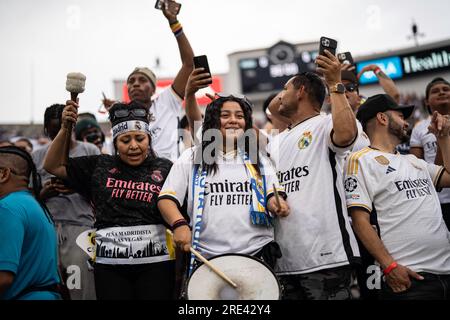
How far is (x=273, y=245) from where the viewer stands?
294 centimetres

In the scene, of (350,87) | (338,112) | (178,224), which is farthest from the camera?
(350,87)

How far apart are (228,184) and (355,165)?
108 centimetres

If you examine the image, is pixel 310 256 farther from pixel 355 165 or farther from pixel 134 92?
pixel 134 92

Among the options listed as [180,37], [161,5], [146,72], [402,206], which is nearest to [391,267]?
[402,206]

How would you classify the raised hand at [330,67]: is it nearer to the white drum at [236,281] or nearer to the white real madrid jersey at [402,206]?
the white real madrid jersey at [402,206]

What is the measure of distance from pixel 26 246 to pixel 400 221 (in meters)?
2.60

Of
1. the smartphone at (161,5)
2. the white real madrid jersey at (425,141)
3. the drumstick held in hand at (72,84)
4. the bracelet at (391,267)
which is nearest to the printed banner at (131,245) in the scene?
the drumstick held in hand at (72,84)

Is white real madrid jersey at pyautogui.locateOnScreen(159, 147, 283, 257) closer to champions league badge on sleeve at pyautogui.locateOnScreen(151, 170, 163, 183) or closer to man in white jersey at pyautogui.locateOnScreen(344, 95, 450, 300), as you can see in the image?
champions league badge on sleeve at pyautogui.locateOnScreen(151, 170, 163, 183)

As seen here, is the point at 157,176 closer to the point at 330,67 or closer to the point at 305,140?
the point at 305,140

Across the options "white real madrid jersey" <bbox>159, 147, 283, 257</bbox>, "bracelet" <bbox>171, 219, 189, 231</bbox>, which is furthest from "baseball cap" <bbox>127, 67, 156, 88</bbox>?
"bracelet" <bbox>171, 219, 189, 231</bbox>

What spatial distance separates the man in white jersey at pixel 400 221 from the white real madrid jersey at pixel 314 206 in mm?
201

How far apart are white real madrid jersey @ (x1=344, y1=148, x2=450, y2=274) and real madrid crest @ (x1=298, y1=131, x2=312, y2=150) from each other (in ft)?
1.46

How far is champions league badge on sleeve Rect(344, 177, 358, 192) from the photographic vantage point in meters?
3.31

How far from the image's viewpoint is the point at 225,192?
3002mm
